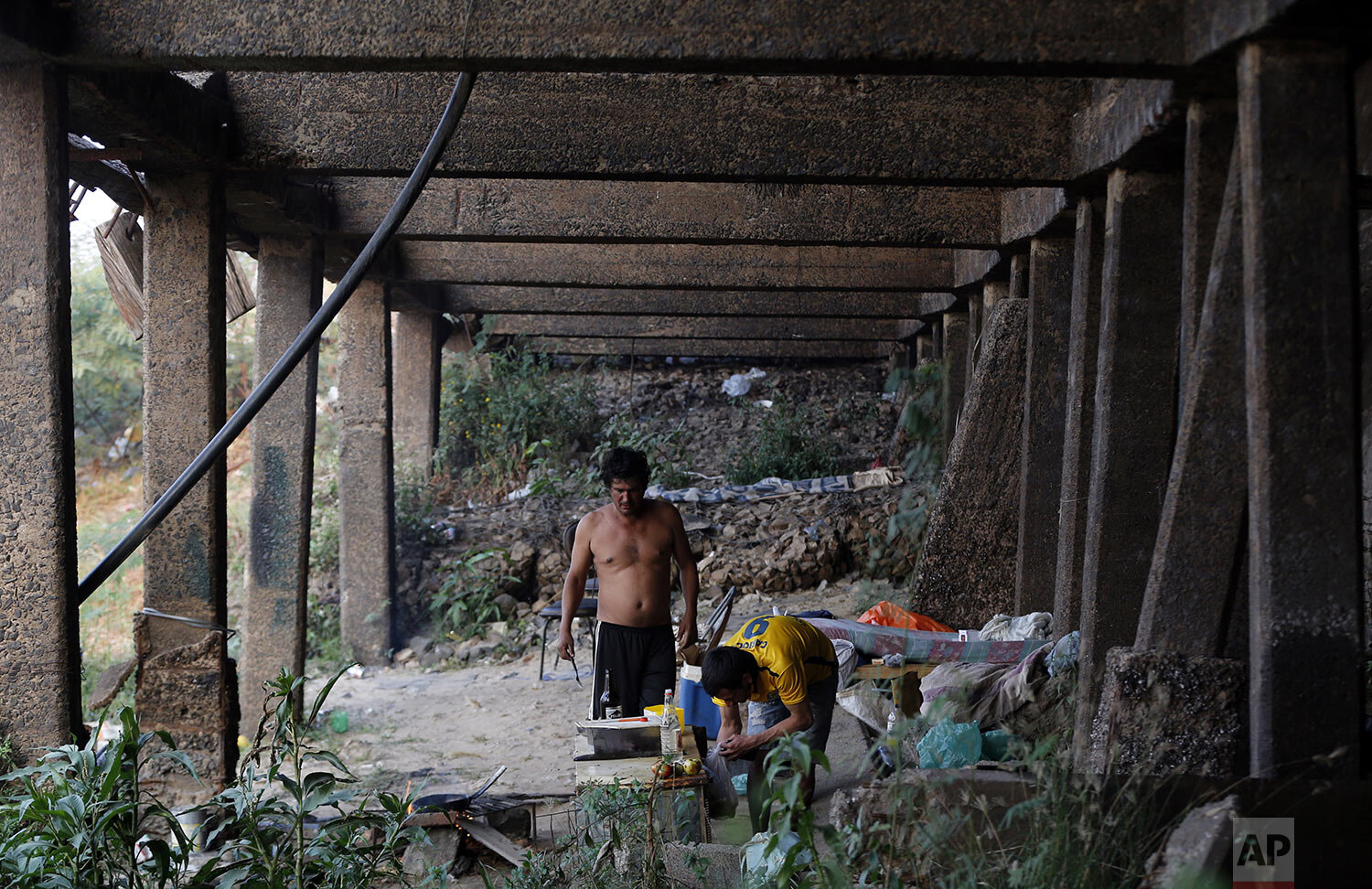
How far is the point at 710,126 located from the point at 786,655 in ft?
7.95

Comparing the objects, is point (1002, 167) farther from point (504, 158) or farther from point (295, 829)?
point (295, 829)

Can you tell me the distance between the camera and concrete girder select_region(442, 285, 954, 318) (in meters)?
10.3

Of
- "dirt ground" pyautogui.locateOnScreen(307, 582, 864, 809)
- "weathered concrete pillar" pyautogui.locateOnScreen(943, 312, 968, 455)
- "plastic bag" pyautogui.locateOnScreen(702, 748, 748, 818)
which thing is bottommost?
"dirt ground" pyautogui.locateOnScreen(307, 582, 864, 809)

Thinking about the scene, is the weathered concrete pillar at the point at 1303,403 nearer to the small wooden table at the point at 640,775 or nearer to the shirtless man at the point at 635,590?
the small wooden table at the point at 640,775

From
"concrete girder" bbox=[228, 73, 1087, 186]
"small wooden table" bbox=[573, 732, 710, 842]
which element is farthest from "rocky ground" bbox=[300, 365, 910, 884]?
"concrete girder" bbox=[228, 73, 1087, 186]

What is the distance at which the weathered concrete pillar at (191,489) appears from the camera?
200 inches

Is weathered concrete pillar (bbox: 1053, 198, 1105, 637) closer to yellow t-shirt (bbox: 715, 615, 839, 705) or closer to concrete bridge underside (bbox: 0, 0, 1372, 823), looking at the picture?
concrete bridge underside (bbox: 0, 0, 1372, 823)

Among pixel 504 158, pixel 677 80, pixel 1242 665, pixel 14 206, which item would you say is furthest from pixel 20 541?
pixel 1242 665

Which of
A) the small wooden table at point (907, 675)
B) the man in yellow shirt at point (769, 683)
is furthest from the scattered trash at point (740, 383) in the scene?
the man in yellow shirt at point (769, 683)

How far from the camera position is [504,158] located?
4816 mm

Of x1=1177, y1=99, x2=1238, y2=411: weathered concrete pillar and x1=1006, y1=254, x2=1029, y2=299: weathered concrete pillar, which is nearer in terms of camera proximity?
x1=1177, y1=99, x2=1238, y2=411: weathered concrete pillar

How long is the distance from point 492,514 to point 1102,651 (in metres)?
8.34

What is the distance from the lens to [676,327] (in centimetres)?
1224

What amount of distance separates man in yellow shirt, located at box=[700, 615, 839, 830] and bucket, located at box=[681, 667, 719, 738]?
0.61 meters
